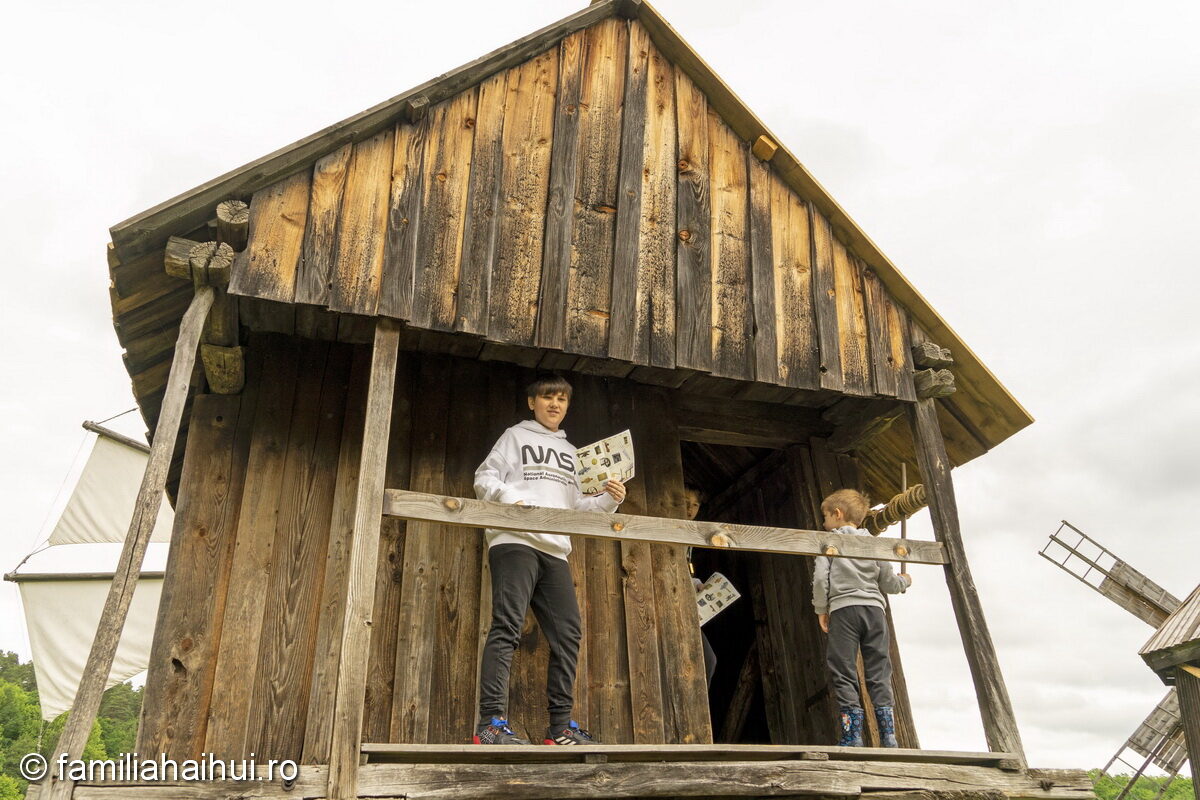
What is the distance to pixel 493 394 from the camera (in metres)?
6.08

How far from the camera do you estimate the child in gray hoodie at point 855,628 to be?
17.1ft

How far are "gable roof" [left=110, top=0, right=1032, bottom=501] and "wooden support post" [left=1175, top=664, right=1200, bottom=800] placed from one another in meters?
2.67

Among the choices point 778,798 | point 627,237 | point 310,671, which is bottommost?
point 778,798

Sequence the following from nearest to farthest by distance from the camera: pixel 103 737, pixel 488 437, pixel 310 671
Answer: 1. pixel 310 671
2. pixel 488 437
3. pixel 103 737

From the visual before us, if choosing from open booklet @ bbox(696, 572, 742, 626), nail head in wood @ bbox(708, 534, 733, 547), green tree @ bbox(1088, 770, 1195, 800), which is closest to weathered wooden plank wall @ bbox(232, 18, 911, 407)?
nail head in wood @ bbox(708, 534, 733, 547)

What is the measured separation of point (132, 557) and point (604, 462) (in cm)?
247

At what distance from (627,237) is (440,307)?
1388mm

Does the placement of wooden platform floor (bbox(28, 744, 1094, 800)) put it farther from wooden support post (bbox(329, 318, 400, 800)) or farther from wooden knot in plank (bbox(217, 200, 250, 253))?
wooden knot in plank (bbox(217, 200, 250, 253))

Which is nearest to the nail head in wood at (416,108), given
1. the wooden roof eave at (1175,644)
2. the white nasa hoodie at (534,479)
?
the white nasa hoodie at (534,479)

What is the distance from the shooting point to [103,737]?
41.2 metres

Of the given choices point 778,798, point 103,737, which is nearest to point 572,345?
point 778,798

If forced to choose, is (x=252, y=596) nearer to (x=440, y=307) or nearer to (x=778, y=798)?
(x=440, y=307)

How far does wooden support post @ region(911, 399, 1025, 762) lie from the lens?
4.97m

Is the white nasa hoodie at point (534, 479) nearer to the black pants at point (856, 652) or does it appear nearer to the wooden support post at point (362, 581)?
the wooden support post at point (362, 581)
